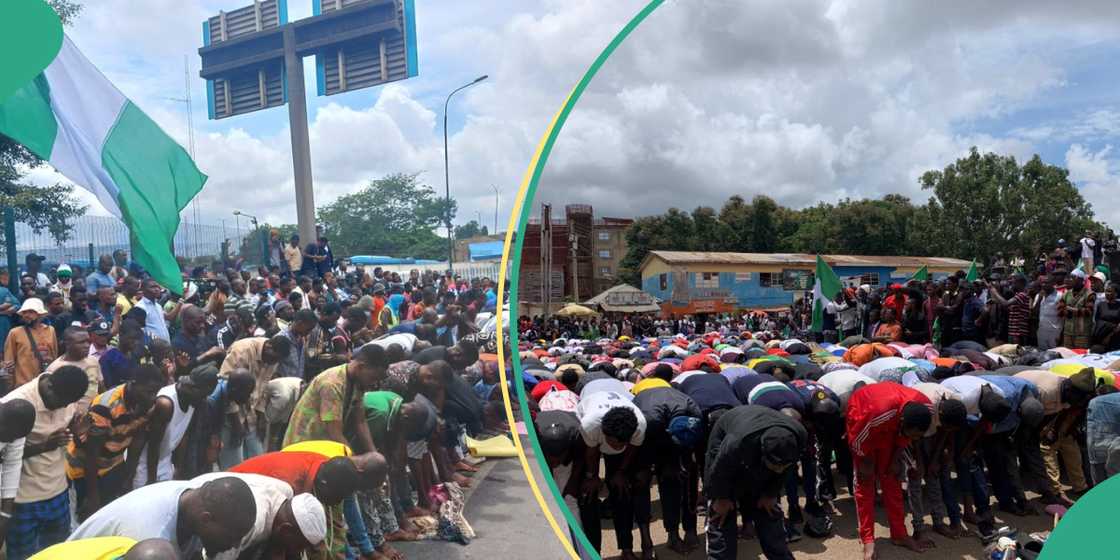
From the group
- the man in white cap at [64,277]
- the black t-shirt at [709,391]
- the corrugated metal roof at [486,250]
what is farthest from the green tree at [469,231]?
A: the man in white cap at [64,277]

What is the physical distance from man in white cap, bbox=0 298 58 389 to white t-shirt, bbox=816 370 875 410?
481cm

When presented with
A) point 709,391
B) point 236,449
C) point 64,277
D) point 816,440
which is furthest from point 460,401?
point 64,277

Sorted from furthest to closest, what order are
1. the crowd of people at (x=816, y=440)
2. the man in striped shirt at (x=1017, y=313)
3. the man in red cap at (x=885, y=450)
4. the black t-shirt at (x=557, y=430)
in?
the man in striped shirt at (x=1017, y=313), the man in red cap at (x=885, y=450), the crowd of people at (x=816, y=440), the black t-shirt at (x=557, y=430)

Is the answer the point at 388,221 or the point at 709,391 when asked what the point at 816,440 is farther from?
the point at 388,221

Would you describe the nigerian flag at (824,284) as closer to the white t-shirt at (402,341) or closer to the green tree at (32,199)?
the white t-shirt at (402,341)

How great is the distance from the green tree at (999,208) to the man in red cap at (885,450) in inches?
35.3

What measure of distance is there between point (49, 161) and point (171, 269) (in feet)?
2.75

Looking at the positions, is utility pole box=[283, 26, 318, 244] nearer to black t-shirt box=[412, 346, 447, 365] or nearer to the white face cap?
black t-shirt box=[412, 346, 447, 365]

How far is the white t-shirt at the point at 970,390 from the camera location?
3.93 m

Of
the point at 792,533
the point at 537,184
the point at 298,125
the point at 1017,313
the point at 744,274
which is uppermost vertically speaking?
the point at 298,125

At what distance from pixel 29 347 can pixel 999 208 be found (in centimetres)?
568

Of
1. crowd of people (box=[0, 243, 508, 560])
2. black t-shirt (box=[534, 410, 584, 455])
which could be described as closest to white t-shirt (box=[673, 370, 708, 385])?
black t-shirt (box=[534, 410, 584, 455])

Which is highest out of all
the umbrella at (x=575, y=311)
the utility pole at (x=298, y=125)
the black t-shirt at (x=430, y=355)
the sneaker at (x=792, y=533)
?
the utility pole at (x=298, y=125)

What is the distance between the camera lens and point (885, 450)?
12.2ft
